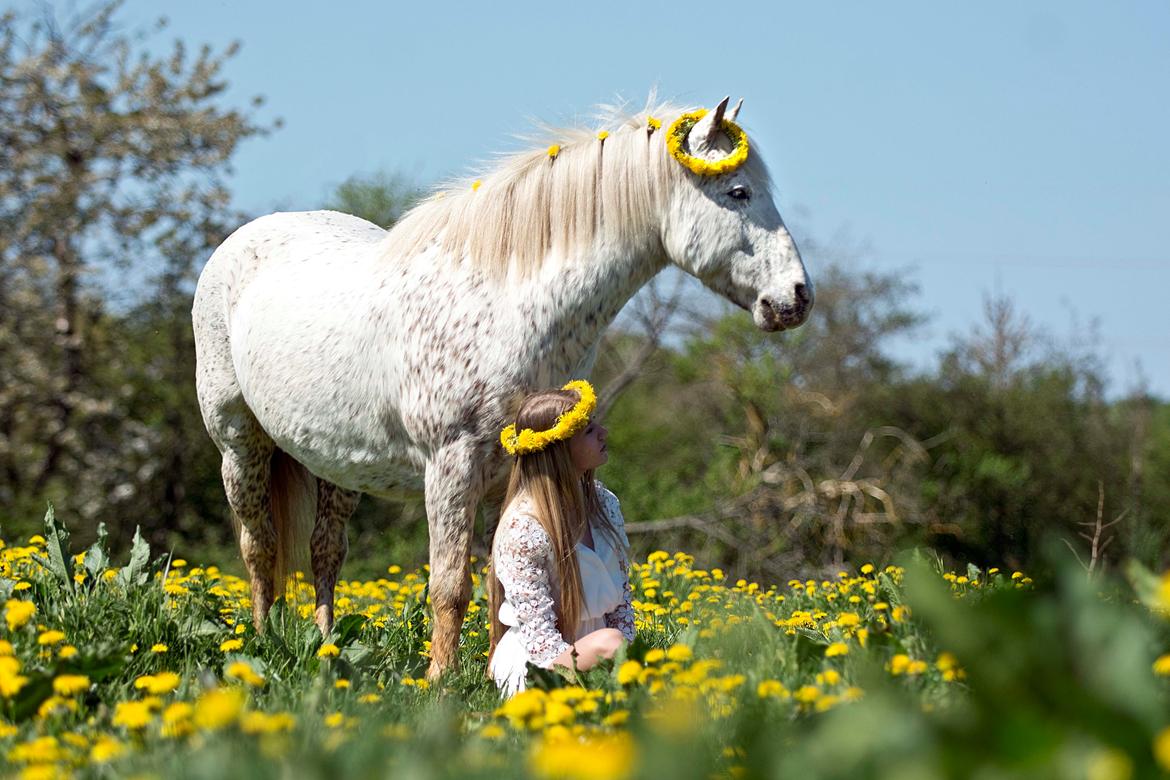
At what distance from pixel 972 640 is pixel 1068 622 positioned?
15cm

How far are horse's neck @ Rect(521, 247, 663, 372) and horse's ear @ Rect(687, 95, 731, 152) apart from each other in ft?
1.36

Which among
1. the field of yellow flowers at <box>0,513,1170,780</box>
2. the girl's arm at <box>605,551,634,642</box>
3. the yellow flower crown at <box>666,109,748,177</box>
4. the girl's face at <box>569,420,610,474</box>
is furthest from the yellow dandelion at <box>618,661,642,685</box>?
the yellow flower crown at <box>666,109,748,177</box>

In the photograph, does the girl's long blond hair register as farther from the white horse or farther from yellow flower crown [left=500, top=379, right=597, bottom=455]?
the white horse

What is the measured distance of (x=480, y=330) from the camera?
14.6ft

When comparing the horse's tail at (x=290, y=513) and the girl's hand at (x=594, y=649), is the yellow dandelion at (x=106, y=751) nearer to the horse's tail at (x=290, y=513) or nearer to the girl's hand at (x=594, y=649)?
the girl's hand at (x=594, y=649)

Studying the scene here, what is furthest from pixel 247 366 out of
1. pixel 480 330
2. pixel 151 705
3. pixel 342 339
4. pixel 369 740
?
pixel 369 740

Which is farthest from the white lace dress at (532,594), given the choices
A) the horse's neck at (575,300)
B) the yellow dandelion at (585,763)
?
the yellow dandelion at (585,763)

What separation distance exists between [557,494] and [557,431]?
25 cm

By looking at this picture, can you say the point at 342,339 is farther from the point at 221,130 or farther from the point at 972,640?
the point at 221,130

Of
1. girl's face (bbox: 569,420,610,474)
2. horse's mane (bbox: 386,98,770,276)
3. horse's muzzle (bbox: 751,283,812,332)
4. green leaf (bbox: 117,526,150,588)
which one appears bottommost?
green leaf (bbox: 117,526,150,588)

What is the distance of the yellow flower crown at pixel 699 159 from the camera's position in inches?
173

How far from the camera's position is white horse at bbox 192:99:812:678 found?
441 cm

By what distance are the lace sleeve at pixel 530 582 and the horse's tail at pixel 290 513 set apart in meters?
2.11

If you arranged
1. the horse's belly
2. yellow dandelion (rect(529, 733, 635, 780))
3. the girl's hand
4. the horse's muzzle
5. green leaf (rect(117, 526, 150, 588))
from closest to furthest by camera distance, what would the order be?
yellow dandelion (rect(529, 733, 635, 780)) → the girl's hand → the horse's muzzle → green leaf (rect(117, 526, 150, 588)) → the horse's belly
